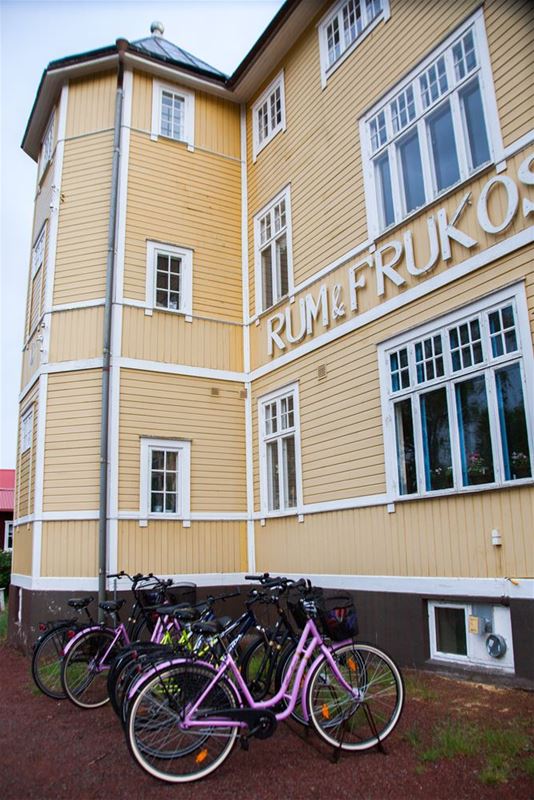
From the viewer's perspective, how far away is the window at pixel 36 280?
11.6 metres

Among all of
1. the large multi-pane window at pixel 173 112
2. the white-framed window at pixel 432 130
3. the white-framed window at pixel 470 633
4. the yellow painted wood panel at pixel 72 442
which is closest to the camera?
the white-framed window at pixel 470 633

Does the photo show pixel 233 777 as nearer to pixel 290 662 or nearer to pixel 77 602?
pixel 290 662

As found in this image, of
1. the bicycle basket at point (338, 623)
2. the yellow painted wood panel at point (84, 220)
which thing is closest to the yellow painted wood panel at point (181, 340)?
the yellow painted wood panel at point (84, 220)

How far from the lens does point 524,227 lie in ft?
20.4

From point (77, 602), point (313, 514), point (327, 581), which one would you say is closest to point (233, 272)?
point (313, 514)

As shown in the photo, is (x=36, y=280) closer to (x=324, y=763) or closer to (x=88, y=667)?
(x=88, y=667)

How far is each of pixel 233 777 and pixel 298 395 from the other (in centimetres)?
606

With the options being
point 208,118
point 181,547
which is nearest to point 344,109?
point 208,118

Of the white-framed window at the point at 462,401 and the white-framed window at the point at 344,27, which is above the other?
the white-framed window at the point at 344,27

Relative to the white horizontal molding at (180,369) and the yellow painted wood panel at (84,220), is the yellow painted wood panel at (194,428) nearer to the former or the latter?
the white horizontal molding at (180,369)

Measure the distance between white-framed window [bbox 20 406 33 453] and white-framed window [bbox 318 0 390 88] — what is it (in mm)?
7385

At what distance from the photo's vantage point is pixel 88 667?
6258 mm

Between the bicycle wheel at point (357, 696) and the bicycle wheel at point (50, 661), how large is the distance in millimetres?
3195

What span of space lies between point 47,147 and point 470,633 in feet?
38.5
